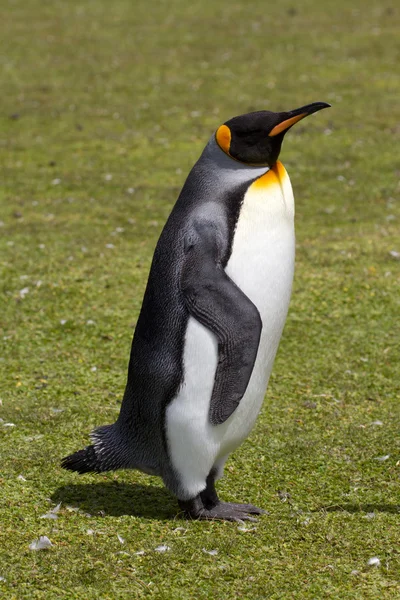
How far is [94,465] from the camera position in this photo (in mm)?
4457

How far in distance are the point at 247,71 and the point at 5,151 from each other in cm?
538

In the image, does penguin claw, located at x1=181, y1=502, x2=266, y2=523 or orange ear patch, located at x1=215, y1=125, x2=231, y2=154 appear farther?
penguin claw, located at x1=181, y1=502, x2=266, y2=523

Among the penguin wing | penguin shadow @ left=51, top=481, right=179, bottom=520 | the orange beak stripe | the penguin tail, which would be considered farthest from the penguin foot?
the orange beak stripe

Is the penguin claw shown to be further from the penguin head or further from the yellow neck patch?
the penguin head

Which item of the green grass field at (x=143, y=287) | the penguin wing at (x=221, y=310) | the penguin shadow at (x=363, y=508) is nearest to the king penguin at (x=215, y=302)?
the penguin wing at (x=221, y=310)

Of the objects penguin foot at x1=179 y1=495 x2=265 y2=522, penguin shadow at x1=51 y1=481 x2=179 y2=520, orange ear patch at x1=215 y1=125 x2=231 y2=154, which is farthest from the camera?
penguin shadow at x1=51 y1=481 x2=179 y2=520

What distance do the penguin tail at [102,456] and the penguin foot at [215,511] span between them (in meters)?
0.36

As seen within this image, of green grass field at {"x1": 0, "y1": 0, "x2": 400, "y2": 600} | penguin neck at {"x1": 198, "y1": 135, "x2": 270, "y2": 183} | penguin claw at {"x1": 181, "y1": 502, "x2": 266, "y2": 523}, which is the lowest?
green grass field at {"x1": 0, "y1": 0, "x2": 400, "y2": 600}

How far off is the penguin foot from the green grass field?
0.06 meters

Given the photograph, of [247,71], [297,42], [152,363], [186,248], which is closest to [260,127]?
[186,248]

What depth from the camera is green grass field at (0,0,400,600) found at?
13.4ft

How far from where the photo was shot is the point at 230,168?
4.18m

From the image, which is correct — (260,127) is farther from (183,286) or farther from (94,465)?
(94,465)

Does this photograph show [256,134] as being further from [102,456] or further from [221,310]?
[102,456]
